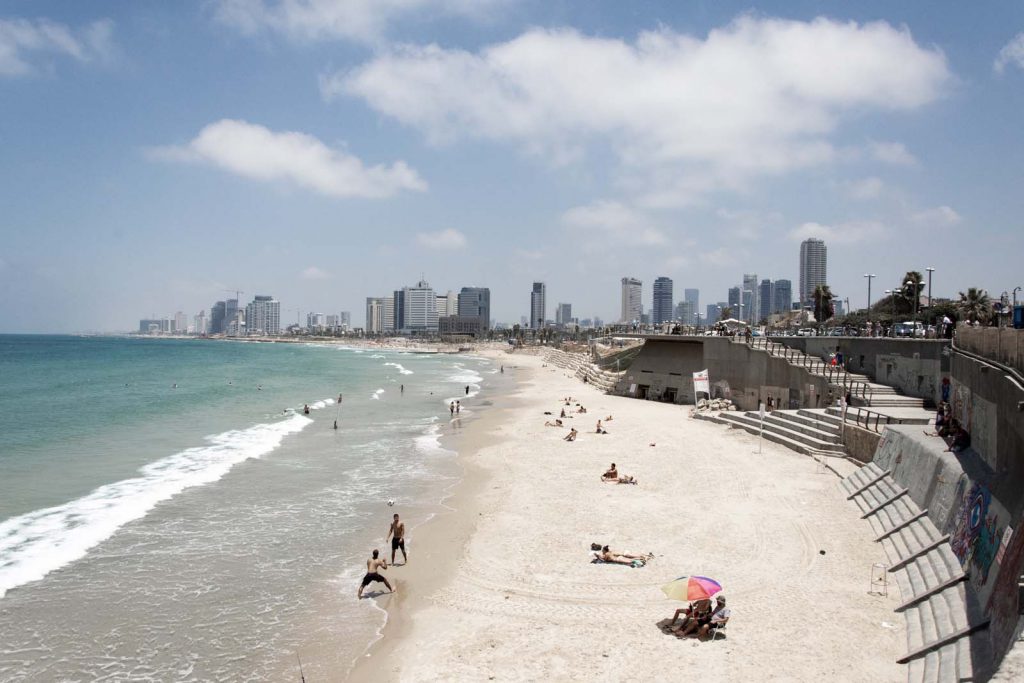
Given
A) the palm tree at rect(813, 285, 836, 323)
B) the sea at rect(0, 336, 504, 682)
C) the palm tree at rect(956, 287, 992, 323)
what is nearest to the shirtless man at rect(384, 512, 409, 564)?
the sea at rect(0, 336, 504, 682)

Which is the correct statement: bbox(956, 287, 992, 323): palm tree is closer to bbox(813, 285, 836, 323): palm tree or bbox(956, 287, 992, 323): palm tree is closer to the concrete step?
bbox(813, 285, 836, 323): palm tree

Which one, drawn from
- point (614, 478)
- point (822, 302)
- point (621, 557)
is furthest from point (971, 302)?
point (621, 557)

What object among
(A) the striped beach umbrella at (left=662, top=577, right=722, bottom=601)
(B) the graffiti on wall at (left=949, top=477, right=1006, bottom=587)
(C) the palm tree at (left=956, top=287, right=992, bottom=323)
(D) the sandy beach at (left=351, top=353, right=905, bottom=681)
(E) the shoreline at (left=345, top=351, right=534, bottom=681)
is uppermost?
(C) the palm tree at (left=956, top=287, right=992, bottom=323)

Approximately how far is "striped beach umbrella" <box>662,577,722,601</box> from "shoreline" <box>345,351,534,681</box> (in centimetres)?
452

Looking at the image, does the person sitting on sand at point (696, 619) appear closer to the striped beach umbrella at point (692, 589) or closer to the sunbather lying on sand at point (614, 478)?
the striped beach umbrella at point (692, 589)

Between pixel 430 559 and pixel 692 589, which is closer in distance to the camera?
pixel 692 589

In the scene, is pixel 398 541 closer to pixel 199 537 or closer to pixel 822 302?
pixel 199 537

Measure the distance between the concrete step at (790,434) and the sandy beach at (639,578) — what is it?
856 mm

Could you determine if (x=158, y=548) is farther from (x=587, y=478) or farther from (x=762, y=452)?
(x=762, y=452)

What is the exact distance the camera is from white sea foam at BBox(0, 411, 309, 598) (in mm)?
14469

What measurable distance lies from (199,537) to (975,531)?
1651cm

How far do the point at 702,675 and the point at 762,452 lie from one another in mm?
16512

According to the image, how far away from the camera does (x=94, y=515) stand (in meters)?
18.0

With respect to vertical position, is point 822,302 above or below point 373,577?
above
